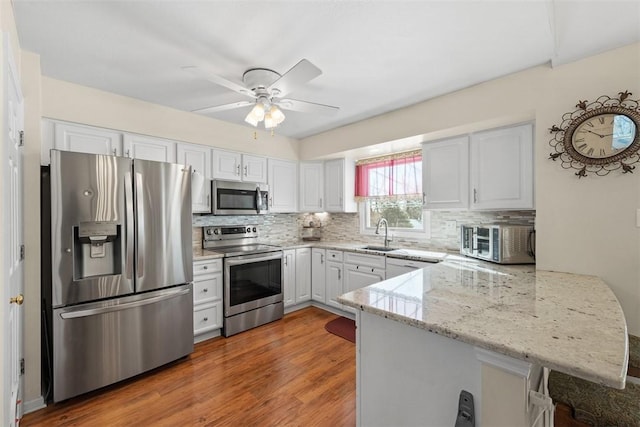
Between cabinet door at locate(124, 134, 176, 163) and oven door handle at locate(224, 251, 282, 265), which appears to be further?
oven door handle at locate(224, 251, 282, 265)

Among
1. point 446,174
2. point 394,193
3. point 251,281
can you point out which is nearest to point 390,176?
point 394,193

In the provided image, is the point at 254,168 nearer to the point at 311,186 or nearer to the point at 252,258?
the point at 311,186

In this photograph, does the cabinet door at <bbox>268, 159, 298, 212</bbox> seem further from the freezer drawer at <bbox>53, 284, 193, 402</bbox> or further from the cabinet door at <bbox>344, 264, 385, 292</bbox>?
the freezer drawer at <bbox>53, 284, 193, 402</bbox>

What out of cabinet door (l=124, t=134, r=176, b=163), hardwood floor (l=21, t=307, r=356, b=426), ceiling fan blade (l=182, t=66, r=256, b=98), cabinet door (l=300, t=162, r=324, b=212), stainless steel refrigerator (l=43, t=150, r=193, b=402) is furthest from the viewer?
cabinet door (l=300, t=162, r=324, b=212)

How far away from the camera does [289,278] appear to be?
141 inches

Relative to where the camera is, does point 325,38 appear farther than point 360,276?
No

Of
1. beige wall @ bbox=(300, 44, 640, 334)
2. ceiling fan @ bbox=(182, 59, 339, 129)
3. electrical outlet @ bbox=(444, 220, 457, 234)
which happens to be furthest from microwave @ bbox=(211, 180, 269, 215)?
beige wall @ bbox=(300, 44, 640, 334)

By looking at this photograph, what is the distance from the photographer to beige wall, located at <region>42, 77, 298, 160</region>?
2.29 metres

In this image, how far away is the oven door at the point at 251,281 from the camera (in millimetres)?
2965

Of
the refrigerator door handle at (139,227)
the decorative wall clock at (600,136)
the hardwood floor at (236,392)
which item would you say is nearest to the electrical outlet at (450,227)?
the decorative wall clock at (600,136)

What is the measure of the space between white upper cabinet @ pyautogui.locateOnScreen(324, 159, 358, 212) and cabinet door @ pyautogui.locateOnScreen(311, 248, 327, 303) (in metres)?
0.70

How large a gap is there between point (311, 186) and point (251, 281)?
65.2 inches

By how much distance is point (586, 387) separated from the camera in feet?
4.10

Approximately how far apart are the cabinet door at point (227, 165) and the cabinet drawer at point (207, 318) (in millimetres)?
1442
